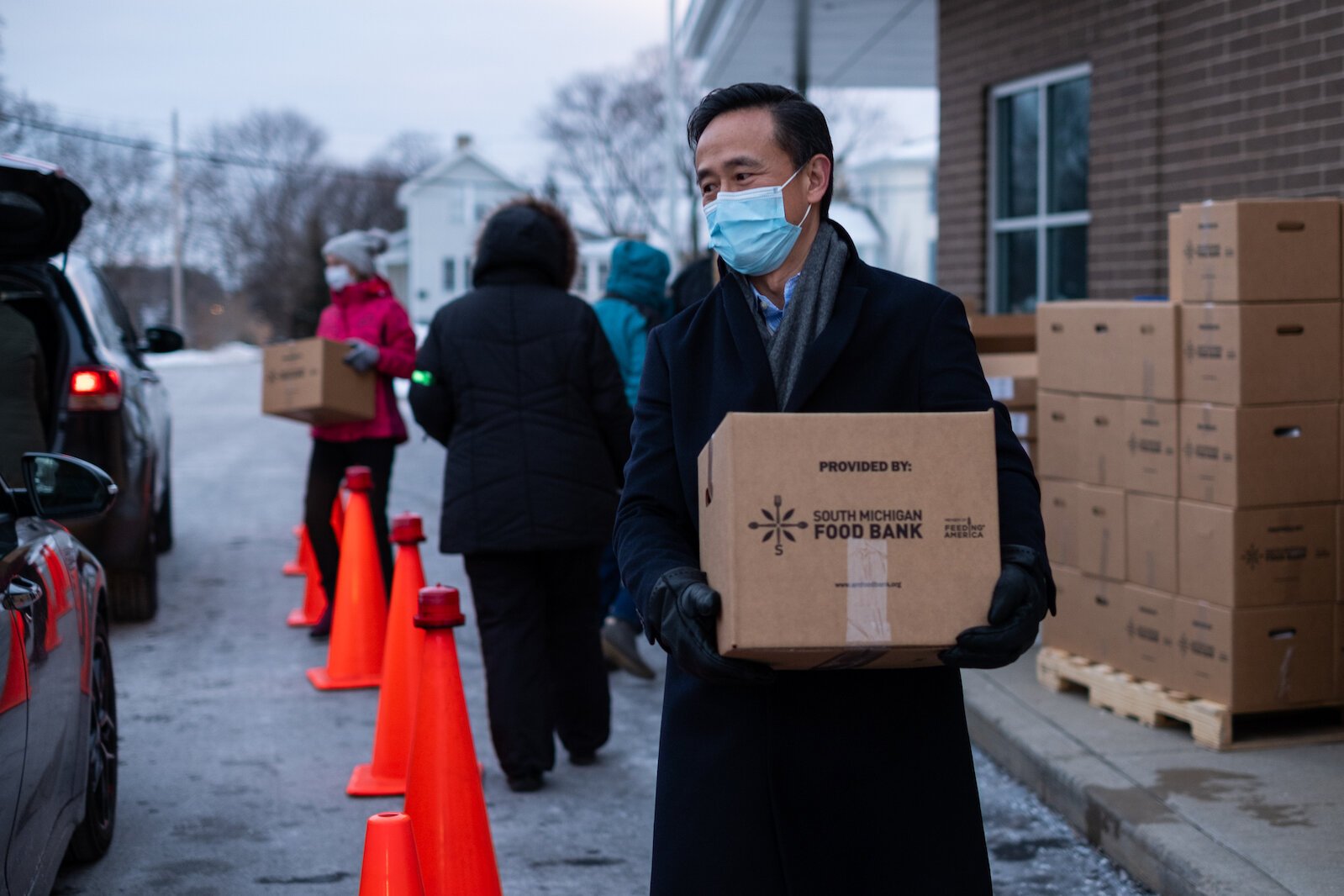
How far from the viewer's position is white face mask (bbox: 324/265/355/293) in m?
7.96

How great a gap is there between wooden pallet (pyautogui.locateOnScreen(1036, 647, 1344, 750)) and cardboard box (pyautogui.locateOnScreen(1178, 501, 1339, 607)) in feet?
1.32

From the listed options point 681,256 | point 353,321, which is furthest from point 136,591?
point 681,256

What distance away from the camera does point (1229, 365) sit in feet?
17.0

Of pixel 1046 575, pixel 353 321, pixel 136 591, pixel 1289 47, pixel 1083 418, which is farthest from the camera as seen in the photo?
pixel 136 591

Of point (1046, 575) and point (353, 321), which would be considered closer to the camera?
point (1046, 575)

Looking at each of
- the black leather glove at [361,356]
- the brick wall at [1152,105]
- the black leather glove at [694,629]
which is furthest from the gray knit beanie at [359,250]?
the black leather glove at [694,629]

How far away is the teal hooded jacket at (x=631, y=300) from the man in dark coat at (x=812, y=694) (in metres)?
4.28

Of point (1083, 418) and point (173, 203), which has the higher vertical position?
point (173, 203)

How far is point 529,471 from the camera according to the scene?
17.7 feet

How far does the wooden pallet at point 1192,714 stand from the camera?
5.25 m

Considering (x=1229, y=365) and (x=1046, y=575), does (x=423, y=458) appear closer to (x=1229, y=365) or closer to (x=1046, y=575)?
(x=1229, y=365)

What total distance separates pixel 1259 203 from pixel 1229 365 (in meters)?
0.56

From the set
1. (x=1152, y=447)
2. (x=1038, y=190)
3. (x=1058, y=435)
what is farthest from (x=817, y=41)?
(x=1152, y=447)

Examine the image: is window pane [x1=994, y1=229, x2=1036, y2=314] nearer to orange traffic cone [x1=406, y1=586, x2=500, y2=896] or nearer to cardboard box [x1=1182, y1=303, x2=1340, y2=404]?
cardboard box [x1=1182, y1=303, x2=1340, y2=404]
